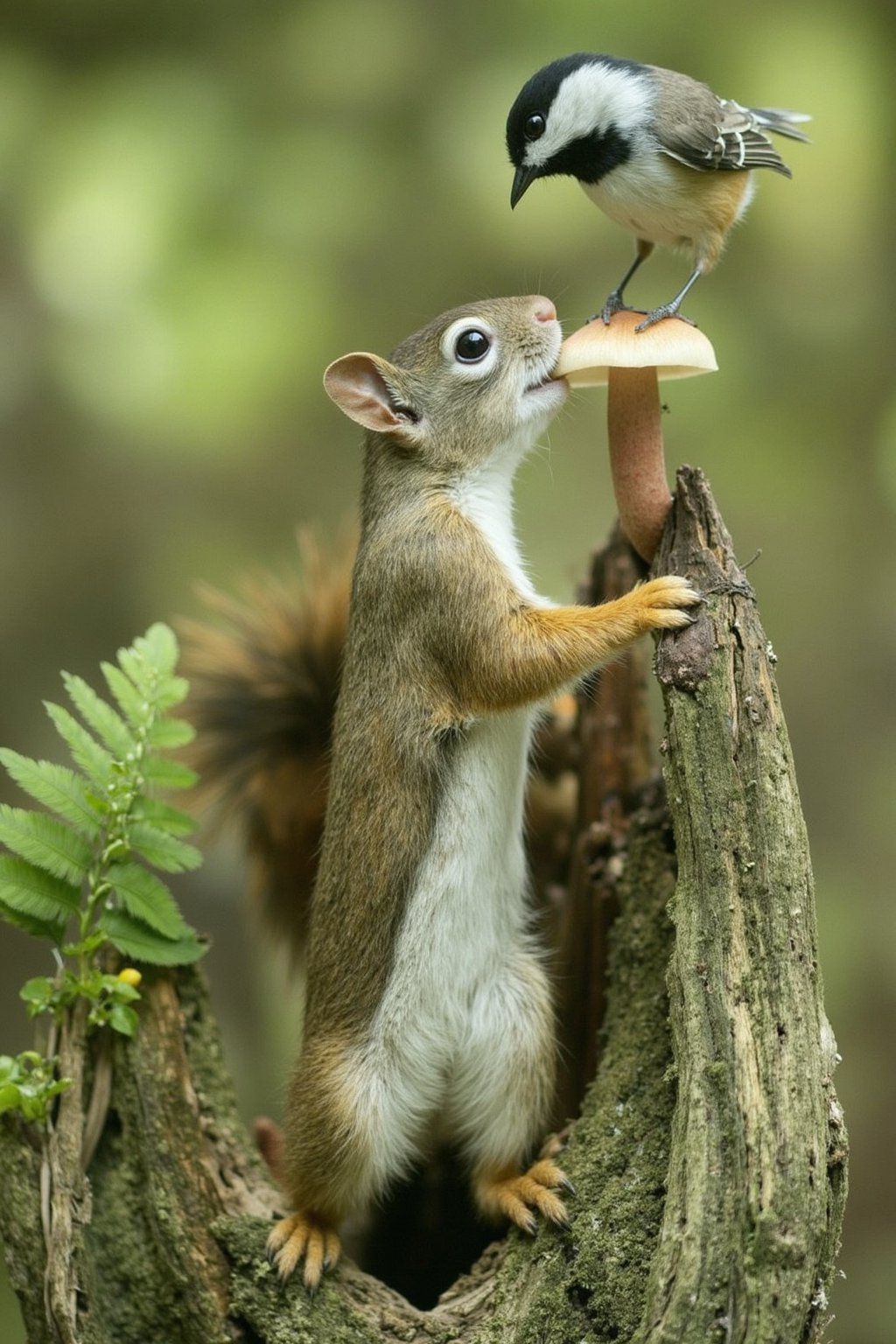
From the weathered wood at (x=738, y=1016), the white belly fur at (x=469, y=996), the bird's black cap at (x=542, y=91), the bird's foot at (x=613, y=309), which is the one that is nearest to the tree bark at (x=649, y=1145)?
the weathered wood at (x=738, y=1016)

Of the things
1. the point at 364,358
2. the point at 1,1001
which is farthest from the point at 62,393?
the point at 364,358

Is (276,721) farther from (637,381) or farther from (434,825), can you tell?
(637,381)

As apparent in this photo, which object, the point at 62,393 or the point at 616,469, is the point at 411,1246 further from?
the point at 62,393

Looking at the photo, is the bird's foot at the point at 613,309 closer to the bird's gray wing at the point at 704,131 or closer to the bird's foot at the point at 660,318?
the bird's foot at the point at 660,318

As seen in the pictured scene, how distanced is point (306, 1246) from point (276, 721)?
0.90 metres

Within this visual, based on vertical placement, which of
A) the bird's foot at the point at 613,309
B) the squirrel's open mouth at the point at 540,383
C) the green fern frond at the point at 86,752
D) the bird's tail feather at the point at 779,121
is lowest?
the green fern frond at the point at 86,752

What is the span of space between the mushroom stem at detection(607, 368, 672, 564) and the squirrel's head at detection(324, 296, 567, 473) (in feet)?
0.40

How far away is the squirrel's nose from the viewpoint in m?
1.66

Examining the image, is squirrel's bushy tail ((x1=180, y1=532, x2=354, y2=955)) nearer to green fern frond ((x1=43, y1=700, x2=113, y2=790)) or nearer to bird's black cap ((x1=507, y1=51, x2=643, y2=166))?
green fern frond ((x1=43, y1=700, x2=113, y2=790))

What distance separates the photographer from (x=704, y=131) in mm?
1383

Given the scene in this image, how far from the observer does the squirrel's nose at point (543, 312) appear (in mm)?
1658

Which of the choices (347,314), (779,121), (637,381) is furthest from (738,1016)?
(347,314)

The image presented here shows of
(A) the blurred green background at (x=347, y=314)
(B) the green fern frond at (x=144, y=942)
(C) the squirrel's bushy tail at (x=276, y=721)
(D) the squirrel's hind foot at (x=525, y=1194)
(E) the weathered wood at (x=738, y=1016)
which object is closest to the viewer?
(E) the weathered wood at (x=738, y=1016)

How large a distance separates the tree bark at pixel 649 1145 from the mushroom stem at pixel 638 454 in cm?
4
